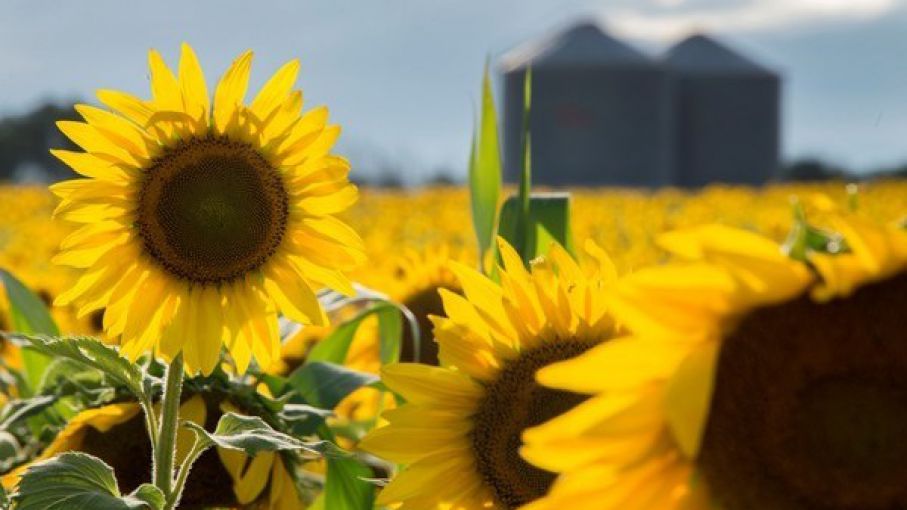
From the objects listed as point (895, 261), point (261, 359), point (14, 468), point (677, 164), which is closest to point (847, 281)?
point (895, 261)

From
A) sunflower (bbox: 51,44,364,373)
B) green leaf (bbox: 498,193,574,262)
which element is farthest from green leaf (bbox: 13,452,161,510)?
green leaf (bbox: 498,193,574,262)

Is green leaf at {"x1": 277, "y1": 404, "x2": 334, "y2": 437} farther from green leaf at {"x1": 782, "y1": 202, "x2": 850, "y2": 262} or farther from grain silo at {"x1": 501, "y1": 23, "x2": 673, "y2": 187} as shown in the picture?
grain silo at {"x1": 501, "y1": 23, "x2": 673, "y2": 187}

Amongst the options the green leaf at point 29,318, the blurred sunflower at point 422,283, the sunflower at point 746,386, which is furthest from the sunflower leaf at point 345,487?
the blurred sunflower at point 422,283

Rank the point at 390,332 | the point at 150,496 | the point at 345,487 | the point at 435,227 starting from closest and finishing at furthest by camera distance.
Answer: the point at 150,496 → the point at 345,487 → the point at 390,332 → the point at 435,227

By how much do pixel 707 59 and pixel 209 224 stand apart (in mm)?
31754

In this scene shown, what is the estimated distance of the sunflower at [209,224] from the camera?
144 centimetres

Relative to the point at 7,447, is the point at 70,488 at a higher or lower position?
higher

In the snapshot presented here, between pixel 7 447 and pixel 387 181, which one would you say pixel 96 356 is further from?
pixel 387 181

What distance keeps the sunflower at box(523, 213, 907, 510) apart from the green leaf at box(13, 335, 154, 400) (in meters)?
0.56

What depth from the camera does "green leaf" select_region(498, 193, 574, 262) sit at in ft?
5.88

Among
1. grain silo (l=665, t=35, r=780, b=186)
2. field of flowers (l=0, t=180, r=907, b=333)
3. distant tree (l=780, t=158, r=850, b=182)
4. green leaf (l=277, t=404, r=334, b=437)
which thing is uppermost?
green leaf (l=277, t=404, r=334, b=437)

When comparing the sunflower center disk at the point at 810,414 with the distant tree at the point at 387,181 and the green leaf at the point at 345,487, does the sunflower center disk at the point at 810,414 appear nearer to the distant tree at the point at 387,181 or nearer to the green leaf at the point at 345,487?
the green leaf at the point at 345,487

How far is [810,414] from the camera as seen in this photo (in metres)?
0.91

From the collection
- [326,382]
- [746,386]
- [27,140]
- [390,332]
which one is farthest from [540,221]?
[27,140]
